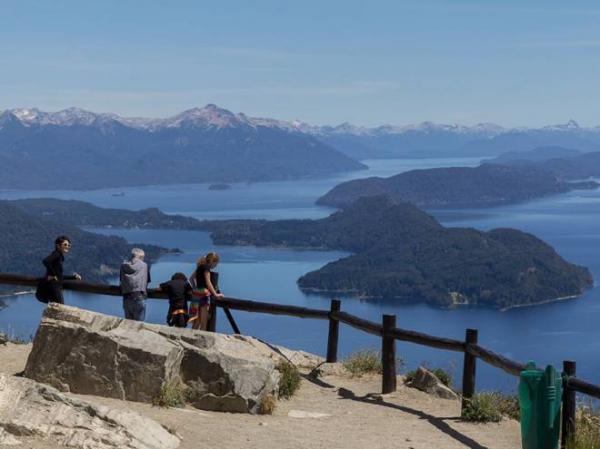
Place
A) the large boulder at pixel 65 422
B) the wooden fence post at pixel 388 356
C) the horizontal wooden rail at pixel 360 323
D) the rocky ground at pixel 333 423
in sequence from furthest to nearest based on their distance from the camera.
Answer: the horizontal wooden rail at pixel 360 323 → the wooden fence post at pixel 388 356 → the rocky ground at pixel 333 423 → the large boulder at pixel 65 422

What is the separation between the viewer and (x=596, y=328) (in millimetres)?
161125

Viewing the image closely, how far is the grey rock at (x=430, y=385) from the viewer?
47.1 feet

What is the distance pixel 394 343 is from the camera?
14031 millimetres

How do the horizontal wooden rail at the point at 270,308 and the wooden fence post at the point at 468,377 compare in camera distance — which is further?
the horizontal wooden rail at the point at 270,308

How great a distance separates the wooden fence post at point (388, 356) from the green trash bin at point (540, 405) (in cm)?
404

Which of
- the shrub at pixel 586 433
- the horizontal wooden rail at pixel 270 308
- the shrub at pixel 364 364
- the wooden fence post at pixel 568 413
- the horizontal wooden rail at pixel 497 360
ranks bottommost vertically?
the shrub at pixel 364 364

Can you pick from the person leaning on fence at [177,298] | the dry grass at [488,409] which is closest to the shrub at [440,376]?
the dry grass at [488,409]

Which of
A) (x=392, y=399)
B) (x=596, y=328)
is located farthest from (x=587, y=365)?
(x=392, y=399)

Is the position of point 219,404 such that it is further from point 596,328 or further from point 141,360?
point 596,328

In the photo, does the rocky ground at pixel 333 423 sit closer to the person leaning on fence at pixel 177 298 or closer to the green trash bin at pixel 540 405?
the green trash bin at pixel 540 405

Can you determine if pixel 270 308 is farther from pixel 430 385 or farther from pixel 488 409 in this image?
pixel 488 409

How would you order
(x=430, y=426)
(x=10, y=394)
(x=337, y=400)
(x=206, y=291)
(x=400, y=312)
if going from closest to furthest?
1. (x=10, y=394)
2. (x=430, y=426)
3. (x=337, y=400)
4. (x=206, y=291)
5. (x=400, y=312)

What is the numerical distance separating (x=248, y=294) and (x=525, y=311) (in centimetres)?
6094

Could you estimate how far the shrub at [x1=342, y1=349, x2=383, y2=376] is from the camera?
15.5 meters
